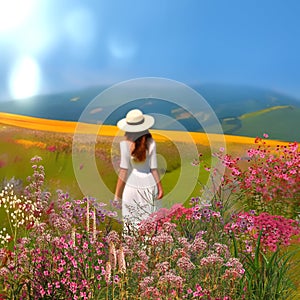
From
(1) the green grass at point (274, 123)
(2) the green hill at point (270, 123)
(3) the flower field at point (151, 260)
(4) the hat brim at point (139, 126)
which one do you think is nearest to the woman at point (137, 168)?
(4) the hat brim at point (139, 126)

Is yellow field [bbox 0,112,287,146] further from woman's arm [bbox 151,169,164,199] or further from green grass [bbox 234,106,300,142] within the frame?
woman's arm [bbox 151,169,164,199]

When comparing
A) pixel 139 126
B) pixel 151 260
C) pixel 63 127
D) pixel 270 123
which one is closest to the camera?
pixel 151 260

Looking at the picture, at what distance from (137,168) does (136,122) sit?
48 centimetres

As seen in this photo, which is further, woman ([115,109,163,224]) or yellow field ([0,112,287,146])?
yellow field ([0,112,287,146])

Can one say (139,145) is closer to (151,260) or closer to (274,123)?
(151,260)

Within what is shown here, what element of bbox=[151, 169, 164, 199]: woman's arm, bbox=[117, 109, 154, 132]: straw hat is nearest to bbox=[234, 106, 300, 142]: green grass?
bbox=[117, 109, 154, 132]: straw hat

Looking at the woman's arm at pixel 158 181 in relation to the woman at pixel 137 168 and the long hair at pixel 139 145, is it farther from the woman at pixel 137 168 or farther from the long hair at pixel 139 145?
the long hair at pixel 139 145

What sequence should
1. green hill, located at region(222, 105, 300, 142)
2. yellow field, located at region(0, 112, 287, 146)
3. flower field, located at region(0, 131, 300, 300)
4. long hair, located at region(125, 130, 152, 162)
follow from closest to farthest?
1. flower field, located at region(0, 131, 300, 300)
2. long hair, located at region(125, 130, 152, 162)
3. yellow field, located at region(0, 112, 287, 146)
4. green hill, located at region(222, 105, 300, 142)

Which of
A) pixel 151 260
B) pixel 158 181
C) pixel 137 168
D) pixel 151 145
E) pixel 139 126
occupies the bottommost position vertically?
pixel 151 260

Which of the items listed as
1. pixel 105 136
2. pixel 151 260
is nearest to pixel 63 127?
pixel 105 136

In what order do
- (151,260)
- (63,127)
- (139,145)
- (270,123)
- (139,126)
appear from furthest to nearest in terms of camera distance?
(270,123) → (63,127) → (139,126) → (139,145) → (151,260)

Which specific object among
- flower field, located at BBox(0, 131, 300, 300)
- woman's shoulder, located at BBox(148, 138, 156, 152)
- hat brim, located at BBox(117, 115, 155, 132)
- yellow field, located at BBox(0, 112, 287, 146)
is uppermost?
yellow field, located at BBox(0, 112, 287, 146)

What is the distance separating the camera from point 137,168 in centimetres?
557

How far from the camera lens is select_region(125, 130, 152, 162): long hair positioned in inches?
216
